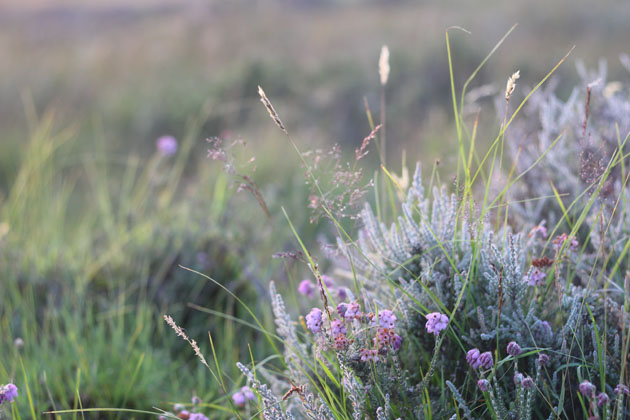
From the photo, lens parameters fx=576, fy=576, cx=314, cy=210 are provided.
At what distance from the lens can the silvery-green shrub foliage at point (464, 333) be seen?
122 cm

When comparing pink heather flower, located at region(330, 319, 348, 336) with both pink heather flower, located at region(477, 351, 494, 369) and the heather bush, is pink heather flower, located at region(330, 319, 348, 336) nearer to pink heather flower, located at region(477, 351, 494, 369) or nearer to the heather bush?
the heather bush

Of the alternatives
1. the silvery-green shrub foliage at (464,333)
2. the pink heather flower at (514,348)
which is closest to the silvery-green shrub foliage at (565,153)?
the silvery-green shrub foliage at (464,333)

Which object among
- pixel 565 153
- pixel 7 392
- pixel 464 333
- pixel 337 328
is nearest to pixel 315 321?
pixel 337 328

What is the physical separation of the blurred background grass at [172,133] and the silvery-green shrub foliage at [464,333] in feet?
1.27

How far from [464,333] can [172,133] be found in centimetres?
591

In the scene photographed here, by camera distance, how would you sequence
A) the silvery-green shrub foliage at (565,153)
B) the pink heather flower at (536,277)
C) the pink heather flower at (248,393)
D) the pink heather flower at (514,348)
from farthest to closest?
the silvery-green shrub foliage at (565,153) < the pink heather flower at (248,393) < the pink heather flower at (536,277) < the pink heather flower at (514,348)

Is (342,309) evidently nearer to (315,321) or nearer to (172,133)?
(315,321)

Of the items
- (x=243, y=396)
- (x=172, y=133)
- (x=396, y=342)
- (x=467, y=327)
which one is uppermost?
(x=396, y=342)

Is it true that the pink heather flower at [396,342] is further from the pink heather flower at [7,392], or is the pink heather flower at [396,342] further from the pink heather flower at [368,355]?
the pink heather flower at [7,392]

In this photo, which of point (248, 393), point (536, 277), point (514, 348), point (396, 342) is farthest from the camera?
point (248, 393)

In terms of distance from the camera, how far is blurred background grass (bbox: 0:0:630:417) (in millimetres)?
2330

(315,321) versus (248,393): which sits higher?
(315,321)

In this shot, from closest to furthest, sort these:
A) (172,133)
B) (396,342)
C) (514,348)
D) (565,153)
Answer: (514,348) → (396,342) → (565,153) → (172,133)

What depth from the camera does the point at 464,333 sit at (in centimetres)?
137
